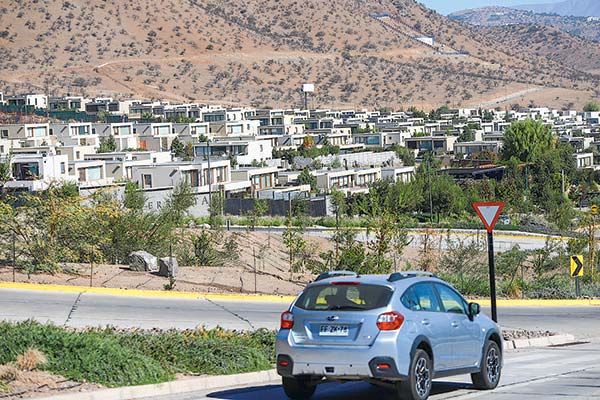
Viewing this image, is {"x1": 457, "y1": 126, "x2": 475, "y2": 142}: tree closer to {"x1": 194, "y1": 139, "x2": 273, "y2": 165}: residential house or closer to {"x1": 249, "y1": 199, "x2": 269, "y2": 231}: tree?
{"x1": 194, "y1": 139, "x2": 273, "y2": 165}: residential house

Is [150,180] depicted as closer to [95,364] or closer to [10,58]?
[95,364]

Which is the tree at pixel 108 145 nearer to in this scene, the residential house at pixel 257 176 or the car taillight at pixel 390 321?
the residential house at pixel 257 176

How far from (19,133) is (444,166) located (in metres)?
41.4

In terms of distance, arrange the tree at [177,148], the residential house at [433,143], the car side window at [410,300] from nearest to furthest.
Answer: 1. the car side window at [410,300]
2. the tree at [177,148]
3. the residential house at [433,143]

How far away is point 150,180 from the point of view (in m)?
80.5

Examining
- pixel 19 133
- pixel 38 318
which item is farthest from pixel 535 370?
pixel 19 133

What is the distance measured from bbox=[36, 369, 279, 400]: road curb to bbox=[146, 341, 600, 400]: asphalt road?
0.71 ft

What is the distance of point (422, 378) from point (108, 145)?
100025mm

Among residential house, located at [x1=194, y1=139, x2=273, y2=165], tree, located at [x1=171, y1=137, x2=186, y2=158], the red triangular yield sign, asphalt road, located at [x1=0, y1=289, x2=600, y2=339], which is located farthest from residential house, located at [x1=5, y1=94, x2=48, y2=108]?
the red triangular yield sign

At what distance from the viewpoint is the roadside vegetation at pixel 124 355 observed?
47.2 ft

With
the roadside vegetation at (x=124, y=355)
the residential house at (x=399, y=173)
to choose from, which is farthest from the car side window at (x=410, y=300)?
the residential house at (x=399, y=173)

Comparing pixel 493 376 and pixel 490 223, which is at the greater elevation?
pixel 490 223

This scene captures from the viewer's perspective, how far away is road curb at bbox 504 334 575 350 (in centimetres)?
2173

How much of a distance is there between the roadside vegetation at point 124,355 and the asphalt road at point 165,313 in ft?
19.4
